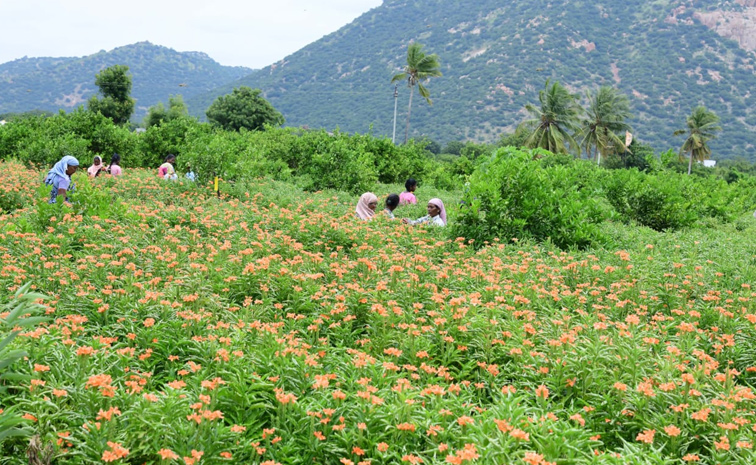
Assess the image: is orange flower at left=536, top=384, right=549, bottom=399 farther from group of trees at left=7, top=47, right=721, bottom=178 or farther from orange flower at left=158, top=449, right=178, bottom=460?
group of trees at left=7, top=47, right=721, bottom=178

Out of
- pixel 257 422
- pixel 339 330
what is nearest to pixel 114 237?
pixel 339 330

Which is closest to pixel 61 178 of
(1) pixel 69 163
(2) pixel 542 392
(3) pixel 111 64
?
(1) pixel 69 163

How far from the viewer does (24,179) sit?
9.62m

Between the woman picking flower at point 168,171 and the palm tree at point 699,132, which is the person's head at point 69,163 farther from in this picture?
the palm tree at point 699,132

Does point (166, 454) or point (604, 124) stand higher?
point (604, 124)

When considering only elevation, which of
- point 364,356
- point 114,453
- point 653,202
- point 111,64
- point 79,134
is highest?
point 111,64

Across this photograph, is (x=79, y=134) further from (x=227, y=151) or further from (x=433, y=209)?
(x=433, y=209)

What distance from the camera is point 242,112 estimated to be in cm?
4284

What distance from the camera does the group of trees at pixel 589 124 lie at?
37.0m

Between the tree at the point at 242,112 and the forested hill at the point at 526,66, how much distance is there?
2761 centimetres

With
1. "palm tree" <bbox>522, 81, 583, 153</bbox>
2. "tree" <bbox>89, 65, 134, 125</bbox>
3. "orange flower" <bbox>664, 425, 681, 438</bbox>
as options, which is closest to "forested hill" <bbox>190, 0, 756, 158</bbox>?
"palm tree" <bbox>522, 81, 583, 153</bbox>

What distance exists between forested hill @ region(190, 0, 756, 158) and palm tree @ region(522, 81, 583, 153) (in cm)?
3486

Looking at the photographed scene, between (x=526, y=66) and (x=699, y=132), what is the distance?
36169 mm

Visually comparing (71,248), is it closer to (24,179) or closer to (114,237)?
(114,237)
